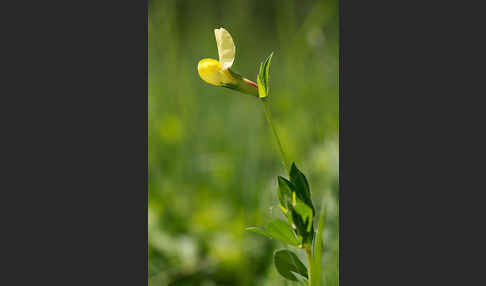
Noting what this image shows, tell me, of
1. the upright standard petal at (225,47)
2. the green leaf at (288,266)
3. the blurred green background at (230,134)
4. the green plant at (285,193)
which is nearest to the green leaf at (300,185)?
the green plant at (285,193)

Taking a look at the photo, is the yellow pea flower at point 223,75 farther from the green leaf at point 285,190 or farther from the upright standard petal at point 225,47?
the green leaf at point 285,190

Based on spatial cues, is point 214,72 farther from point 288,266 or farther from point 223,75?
point 288,266

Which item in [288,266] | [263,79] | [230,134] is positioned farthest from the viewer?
[230,134]

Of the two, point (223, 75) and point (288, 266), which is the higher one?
point (223, 75)

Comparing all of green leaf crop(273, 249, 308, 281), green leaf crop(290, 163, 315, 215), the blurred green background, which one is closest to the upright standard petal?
green leaf crop(290, 163, 315, 215)

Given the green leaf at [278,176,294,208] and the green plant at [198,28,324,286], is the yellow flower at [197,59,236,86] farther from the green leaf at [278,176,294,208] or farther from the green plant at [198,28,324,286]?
the green leaf at [278,176,294,208]

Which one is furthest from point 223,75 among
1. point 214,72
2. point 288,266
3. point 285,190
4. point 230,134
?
point 230,134

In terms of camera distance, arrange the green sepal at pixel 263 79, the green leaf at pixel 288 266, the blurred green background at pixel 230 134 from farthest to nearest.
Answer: the blurred green background at pixel 230 134 < the green leaf at pixel 288 266 < the green sepal at pixel 263 79
